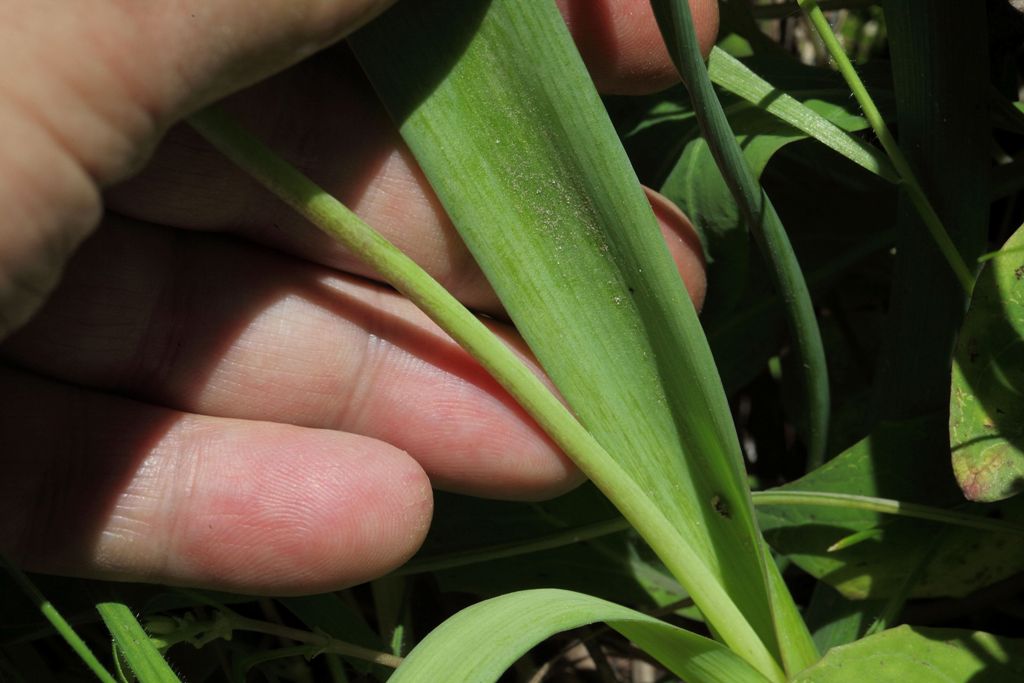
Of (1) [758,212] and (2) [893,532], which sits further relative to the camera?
(2) [893,532]

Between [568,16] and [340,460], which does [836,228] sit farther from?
[340,460]

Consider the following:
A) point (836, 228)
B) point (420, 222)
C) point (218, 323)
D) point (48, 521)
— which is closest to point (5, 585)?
point (48, 521)

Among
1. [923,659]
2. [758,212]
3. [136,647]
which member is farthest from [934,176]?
[136,647]

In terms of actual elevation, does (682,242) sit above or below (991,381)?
above

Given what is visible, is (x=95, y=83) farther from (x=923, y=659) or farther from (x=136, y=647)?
(x=923, y=659)

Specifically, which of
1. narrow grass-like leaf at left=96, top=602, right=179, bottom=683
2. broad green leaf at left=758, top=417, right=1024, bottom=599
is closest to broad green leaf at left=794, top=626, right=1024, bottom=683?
broad green leaf at left=758, top=417, right=1024, bottom=599

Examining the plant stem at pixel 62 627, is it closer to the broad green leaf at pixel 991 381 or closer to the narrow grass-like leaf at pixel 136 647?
the narrow grass-like leaf at pixel 136 647

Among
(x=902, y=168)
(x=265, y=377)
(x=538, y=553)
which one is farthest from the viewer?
(x=538, y=553)

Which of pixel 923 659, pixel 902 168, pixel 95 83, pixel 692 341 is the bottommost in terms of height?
pixel 923 659
